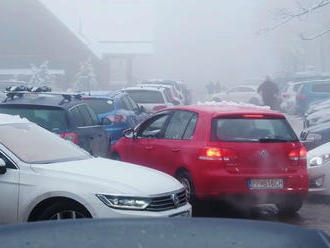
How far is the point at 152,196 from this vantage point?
21.6ft

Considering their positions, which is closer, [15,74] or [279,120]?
[279,120]

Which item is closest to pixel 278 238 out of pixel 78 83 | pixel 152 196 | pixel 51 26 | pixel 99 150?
pixel 152 196

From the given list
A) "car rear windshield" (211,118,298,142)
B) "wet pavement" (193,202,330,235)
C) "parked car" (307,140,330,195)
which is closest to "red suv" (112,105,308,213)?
"car rear windshield" (211,118,298,142)

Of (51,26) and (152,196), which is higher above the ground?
(51,26)

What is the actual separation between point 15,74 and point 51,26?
3.56 m

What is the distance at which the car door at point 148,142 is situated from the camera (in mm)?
10000

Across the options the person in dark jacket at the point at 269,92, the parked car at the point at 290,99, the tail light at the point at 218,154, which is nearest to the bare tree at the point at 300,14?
the person in dark jacket at the point at 269,92

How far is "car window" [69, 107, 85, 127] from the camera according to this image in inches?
428

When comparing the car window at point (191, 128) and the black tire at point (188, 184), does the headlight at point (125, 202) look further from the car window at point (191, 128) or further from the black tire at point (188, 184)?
the car window at point (191, 128)

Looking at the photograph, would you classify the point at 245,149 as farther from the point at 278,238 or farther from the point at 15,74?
the point at 15,74

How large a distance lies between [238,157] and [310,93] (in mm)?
21800

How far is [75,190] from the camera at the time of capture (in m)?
6.41

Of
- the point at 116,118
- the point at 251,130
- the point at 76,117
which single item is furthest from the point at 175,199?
the point at 116,118

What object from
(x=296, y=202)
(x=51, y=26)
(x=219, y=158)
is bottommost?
(x=296, y=202)
